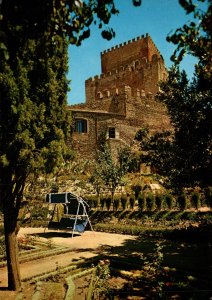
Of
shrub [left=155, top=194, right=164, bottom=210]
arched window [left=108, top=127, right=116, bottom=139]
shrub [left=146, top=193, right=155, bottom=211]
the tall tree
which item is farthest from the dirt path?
arched window [left=108, top=127, right=116, bottom=139]

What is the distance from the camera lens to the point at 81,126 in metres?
36.9

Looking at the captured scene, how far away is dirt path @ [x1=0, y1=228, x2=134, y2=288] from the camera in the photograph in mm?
9219

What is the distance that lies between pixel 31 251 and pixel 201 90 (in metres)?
7.88

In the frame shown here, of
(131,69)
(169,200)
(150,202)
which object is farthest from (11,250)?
(131,69)

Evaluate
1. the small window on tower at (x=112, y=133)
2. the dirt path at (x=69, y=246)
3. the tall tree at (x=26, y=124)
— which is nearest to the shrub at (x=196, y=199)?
the dirt path at (x=69, y=246)

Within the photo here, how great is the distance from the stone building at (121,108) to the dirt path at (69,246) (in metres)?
20.1

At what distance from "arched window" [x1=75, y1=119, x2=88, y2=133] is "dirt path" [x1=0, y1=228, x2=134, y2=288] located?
69.6ft

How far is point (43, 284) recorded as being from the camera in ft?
25.6

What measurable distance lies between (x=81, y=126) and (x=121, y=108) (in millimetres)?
6068

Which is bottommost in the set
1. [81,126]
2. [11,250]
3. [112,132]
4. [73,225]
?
[73,225]

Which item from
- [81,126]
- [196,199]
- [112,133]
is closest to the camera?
[196,199]

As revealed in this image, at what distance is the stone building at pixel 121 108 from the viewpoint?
3697 cm

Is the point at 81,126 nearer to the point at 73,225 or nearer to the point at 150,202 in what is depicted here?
the point at 150,202

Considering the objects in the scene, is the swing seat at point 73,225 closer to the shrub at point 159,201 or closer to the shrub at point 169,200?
the shrub at point 159,201
